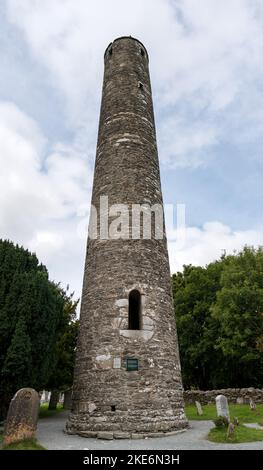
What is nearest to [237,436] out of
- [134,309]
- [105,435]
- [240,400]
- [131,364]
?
[131,364]

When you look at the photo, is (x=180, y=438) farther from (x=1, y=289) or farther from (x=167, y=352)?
(x=1, y=289)

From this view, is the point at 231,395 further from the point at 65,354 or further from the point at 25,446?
the point at 25,446

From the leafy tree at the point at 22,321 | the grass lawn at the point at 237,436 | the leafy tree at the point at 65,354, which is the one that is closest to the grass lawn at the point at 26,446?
the leafy tree at the point at 22,321

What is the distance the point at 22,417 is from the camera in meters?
9.08

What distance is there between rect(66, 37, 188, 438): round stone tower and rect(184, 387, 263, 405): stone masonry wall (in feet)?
35.5

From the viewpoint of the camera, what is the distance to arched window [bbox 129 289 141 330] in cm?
1226

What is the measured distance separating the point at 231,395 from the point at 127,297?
13.6 m

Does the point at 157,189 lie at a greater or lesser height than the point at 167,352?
greater

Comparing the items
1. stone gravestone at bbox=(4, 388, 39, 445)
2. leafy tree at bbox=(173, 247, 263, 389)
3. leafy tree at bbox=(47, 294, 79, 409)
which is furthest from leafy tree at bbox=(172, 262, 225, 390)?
stone gravestone at bbox=(4, 388, 39, 445)

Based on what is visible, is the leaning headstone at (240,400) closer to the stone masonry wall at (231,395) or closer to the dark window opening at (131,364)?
the stone masonry wall at (231,395)
